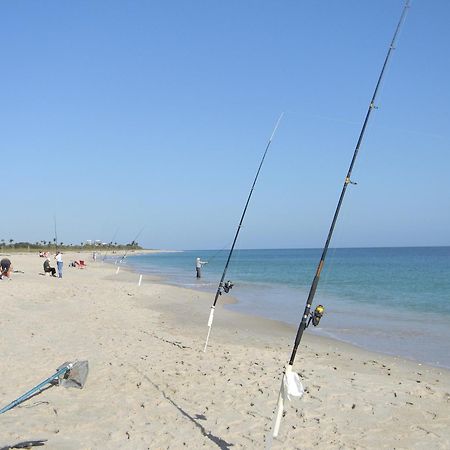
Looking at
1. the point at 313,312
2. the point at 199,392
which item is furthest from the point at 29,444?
the point at 313,312

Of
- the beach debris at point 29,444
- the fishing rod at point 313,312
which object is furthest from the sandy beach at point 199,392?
the fishing rod at point 313,312

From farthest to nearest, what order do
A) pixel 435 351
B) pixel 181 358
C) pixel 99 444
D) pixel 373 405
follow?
1. pixel 435 351
2. pixel 181 358
3. pixel 373 405
4. pixel 99 444

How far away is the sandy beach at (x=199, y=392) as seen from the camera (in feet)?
18.4

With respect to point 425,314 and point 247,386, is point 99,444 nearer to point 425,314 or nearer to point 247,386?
point 247,386

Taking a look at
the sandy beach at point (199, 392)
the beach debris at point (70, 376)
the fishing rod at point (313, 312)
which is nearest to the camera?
the fishing rod at point (313, 312)

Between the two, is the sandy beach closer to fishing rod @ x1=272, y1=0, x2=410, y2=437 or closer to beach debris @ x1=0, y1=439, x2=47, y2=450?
beach debris @ x1=0, y1=439, x2=47, y2=450

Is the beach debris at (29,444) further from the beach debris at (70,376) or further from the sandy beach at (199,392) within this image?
the beach debris at (70,376)

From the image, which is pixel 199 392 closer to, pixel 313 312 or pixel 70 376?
pixel 70 376

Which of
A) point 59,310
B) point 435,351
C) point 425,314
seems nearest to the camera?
point 435,351

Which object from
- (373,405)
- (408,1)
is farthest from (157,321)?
(408,1)

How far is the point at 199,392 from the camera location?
7.21 m

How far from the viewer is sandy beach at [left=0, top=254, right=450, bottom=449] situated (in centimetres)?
562

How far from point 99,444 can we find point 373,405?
377 cm

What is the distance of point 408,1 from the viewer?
640cm
